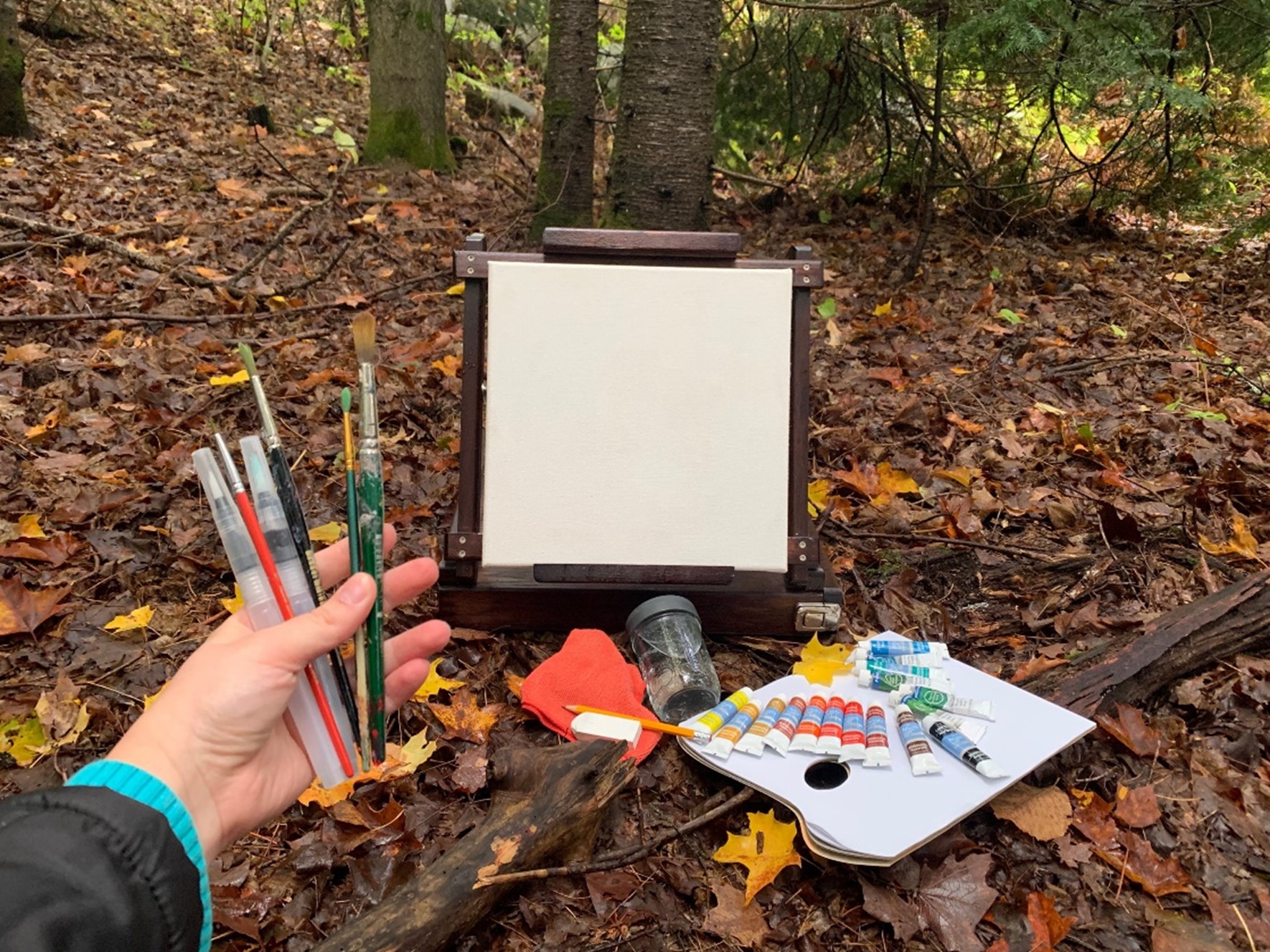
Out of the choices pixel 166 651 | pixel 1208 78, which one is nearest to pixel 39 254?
pixel 166 651

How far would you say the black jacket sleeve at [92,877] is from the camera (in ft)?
3.25

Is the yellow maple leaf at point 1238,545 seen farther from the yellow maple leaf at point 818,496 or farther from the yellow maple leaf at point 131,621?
the yellow maple leaf at point 131,621

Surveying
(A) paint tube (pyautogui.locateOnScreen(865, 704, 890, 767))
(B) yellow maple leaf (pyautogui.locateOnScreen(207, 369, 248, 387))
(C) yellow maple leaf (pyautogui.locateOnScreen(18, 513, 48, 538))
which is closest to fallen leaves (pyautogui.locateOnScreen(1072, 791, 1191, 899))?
(A) paint tube (pyautogui.locateOnScreen(865, 704, 890, 767))

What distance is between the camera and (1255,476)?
3.26m

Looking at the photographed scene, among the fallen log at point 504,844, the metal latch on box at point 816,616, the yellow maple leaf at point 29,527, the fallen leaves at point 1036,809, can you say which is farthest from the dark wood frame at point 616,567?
the yellow maple leaf at point 29,527

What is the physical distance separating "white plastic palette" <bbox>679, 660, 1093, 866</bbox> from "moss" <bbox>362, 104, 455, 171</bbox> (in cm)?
638

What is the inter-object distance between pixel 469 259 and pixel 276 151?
5.97m

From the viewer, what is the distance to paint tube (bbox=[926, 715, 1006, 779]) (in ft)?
6.40

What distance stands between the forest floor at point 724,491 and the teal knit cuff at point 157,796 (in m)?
0.59

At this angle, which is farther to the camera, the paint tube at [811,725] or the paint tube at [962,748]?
the paint tube at [811,725]

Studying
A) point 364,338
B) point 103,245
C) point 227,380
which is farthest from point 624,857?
point 103,245

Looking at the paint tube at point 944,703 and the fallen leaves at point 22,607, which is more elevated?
the fallen leaves at point 22,607

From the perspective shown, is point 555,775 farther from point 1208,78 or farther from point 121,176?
point 121,176

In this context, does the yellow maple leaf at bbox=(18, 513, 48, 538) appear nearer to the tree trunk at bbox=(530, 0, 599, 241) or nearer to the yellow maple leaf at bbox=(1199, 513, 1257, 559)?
the tree trunk at bbox=(530, 0, 599, 241)
